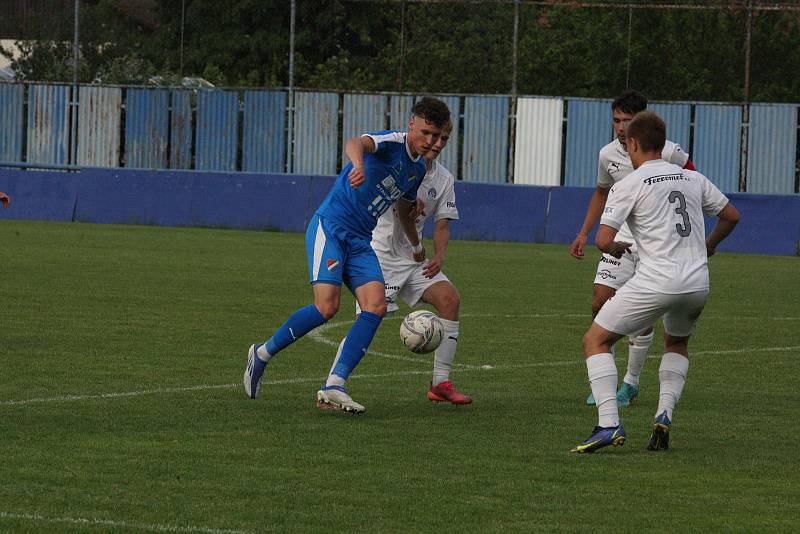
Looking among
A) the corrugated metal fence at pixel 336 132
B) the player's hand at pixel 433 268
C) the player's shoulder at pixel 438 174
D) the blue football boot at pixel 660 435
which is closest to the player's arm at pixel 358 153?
the player's hand at pixel 433 268

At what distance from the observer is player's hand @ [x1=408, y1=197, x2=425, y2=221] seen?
9028mm

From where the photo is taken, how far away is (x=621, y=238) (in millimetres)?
9539

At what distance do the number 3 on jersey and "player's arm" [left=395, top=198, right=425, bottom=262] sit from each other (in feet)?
7.34

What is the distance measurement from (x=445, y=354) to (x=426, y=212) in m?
1.06

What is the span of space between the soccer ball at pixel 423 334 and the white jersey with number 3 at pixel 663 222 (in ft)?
6.58

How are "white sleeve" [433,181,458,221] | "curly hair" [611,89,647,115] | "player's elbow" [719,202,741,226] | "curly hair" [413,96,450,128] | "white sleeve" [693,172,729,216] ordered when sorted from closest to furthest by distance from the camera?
"white sleeve" [693,172,729,216] < "player's elbow" [719,202,741,226] < "curly hair" [413,96,450,128] < "curly hair" [611,89,647,115] < "white sleeve" [433,181,458,221]

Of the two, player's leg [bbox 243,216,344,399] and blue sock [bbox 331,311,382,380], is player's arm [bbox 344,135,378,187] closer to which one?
player's leg [bbox 243,216,344,399]

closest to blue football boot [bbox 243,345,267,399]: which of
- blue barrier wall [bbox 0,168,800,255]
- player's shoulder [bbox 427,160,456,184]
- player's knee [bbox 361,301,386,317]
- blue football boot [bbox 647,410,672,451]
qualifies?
player's knee [bbox 361,301,386,317]

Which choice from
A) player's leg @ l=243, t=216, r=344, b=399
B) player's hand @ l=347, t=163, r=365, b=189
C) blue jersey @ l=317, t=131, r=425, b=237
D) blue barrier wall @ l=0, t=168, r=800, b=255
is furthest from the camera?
blue barrier wall @ l=0, t=168, r=800, b=255

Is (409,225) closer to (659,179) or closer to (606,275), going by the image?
(606,275)

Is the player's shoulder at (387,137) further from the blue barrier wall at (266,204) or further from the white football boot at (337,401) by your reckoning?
the blue barrier wall at (266,204)

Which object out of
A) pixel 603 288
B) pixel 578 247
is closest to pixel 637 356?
pixel 603 288

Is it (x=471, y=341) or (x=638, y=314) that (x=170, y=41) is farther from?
(x=638, y=314)

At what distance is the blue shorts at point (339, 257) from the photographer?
8.37 metres
